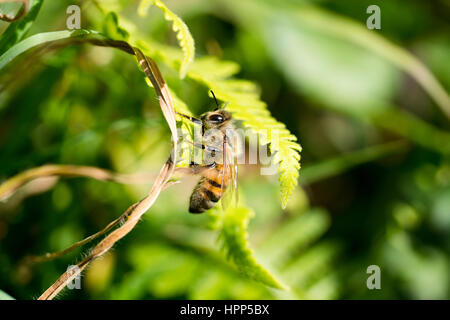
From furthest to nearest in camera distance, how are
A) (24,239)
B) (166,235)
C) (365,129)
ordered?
1. (365,129)
2. (166,235)
3. (24,239)

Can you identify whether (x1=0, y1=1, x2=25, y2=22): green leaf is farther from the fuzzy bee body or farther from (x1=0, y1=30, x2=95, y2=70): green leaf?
the fuzzy bee body

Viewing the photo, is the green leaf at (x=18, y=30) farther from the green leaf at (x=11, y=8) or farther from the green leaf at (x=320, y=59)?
the green leaf at (x=320, y=59)

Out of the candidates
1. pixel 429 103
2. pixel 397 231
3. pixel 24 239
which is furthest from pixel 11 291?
pixel 429 103

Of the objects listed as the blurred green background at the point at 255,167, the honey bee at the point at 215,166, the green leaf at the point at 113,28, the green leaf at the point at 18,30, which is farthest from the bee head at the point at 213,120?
the green leaf at the point at 18,30

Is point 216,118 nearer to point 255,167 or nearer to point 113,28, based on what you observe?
point 113,28
